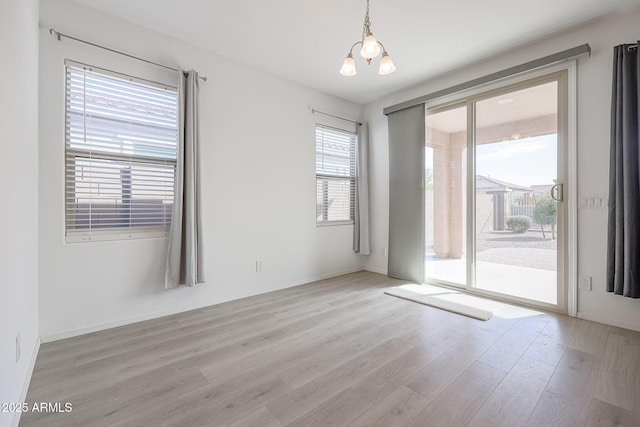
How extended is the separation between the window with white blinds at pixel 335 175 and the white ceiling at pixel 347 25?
1.16m

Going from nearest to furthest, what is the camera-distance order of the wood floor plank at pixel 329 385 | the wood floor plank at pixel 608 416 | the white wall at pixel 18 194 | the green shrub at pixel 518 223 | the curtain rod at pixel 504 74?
1. the white wall at pixel 18 194
2. the wood floor plank at pixel 608 416
3. the wood floor plank at pixel 329 385
4. the curtain rod at pixel 504 74
5. the green shrub at pixel 518 223

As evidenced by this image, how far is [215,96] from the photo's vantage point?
10.2 ft

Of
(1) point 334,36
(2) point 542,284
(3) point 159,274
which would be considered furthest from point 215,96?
(2) point 542,284

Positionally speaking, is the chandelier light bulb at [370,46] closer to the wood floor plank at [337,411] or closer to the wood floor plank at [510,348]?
the wood floor plank at [337,411]

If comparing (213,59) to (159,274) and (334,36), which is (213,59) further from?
(159,274)

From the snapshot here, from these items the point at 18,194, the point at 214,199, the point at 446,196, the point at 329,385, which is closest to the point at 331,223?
the point at 446,196

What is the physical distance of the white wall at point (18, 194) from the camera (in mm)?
1267

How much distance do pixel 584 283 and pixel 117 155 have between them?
4.63 m

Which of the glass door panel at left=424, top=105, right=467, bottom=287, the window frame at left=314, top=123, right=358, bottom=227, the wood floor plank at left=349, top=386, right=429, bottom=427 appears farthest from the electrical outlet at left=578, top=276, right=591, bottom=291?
the window frame at left=314, top=123, right=358, bottom=227

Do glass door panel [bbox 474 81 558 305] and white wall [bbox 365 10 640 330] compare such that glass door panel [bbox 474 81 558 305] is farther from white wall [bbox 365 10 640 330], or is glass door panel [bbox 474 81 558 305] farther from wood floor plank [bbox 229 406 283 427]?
wood floor plank [bbox 229 406 283 427]

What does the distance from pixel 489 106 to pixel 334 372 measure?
345 centimetres

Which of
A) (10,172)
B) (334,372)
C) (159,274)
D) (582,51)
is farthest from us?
(159,274)

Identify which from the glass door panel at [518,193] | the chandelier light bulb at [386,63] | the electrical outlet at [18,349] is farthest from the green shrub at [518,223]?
the electrical outlet at [18,349]

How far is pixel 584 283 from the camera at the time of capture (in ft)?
8.72
